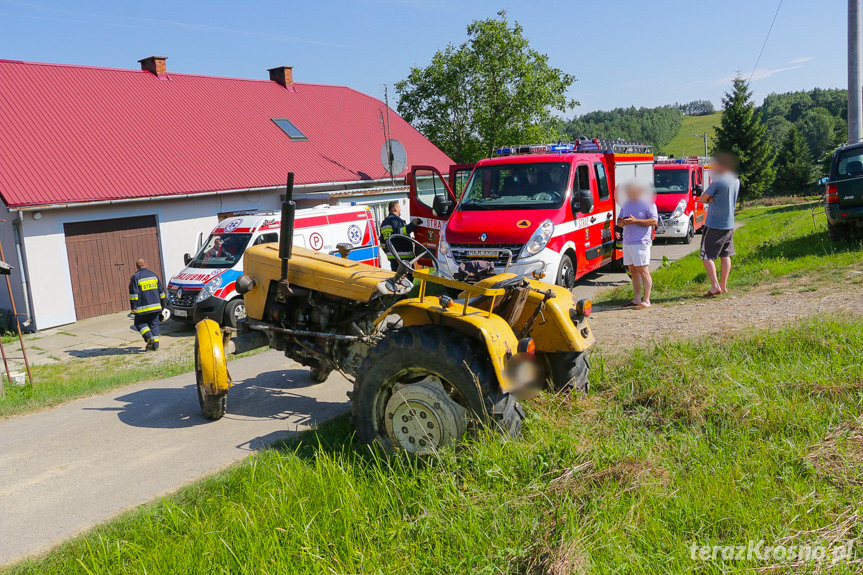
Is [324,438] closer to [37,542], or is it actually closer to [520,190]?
[37,542]

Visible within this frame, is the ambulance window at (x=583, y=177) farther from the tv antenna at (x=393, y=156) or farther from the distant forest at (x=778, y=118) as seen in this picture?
the distant forest at (x=778, y=118)

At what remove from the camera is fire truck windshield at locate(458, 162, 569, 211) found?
10703 millimetres

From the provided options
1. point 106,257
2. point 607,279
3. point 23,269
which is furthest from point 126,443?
point 106,257

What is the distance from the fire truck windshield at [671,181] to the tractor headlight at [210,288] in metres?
13.5

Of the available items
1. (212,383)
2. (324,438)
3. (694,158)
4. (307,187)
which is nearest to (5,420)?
(212,383)

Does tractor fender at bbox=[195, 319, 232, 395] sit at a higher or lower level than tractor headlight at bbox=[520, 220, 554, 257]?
lower

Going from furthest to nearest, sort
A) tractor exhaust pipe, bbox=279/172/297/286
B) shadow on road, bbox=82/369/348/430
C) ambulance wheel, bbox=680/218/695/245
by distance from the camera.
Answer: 1. ambulance wheel, bbox=680/218/695/245
2. shadow on road, bbox=82/369/348/430
3. tractor exhaust pipe, bbox=279/172/297/286

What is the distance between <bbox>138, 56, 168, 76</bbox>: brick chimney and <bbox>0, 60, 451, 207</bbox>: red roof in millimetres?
250

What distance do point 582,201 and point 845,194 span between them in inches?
194

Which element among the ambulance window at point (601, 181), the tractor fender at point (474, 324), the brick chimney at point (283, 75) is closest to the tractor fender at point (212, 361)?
the tractor fender at point (474, 324)

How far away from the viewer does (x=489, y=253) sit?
32.9ft

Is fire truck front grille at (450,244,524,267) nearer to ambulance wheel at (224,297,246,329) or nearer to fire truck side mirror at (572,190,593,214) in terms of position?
fire truck side mirror at (572,190,593,214)

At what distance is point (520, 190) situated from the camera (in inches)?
434

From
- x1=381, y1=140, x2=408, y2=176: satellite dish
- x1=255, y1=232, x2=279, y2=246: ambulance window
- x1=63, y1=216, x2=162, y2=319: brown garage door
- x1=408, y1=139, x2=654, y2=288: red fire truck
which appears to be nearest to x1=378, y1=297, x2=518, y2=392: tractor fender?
x1=408, y1=139, x2=654, y2=288: red fire truck
